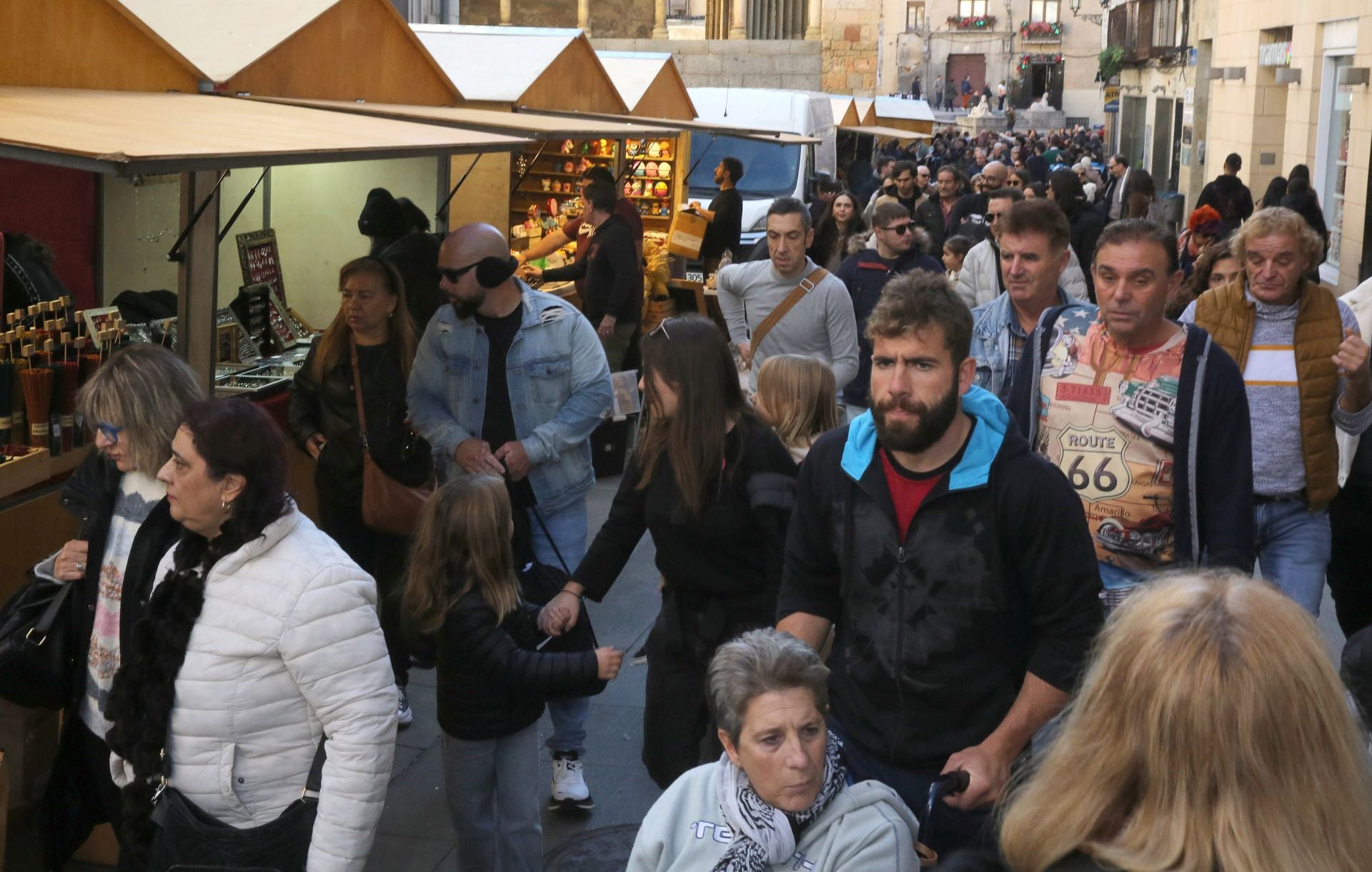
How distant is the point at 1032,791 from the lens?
194cm

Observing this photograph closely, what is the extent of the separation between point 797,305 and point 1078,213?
21.6 feet

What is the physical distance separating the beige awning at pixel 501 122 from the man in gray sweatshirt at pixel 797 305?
5.50ft

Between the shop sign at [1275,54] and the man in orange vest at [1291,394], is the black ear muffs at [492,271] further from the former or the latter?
the shop sign at [1275,54]

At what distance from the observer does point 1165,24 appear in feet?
121

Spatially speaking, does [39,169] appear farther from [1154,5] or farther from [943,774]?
[1154,5]

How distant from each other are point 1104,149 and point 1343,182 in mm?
34909

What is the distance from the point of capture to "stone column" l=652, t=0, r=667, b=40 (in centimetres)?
3931

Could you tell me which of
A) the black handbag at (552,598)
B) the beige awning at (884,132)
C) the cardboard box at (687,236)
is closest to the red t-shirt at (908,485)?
the black handbag at (552,598)

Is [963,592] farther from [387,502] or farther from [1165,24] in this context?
[1165,24]

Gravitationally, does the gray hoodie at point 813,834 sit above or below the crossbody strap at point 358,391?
below

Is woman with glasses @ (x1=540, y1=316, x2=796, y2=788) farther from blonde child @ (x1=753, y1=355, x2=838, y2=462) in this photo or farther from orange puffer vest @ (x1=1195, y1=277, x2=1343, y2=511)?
orange puffer vest @ (x1=1195, y1=277, x2=1343, y2=511)

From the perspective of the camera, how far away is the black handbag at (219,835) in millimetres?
3363

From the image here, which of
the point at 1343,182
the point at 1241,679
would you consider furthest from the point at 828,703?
the point at 1343,182

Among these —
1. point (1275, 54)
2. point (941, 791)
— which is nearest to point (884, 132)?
point (1275, 54)
